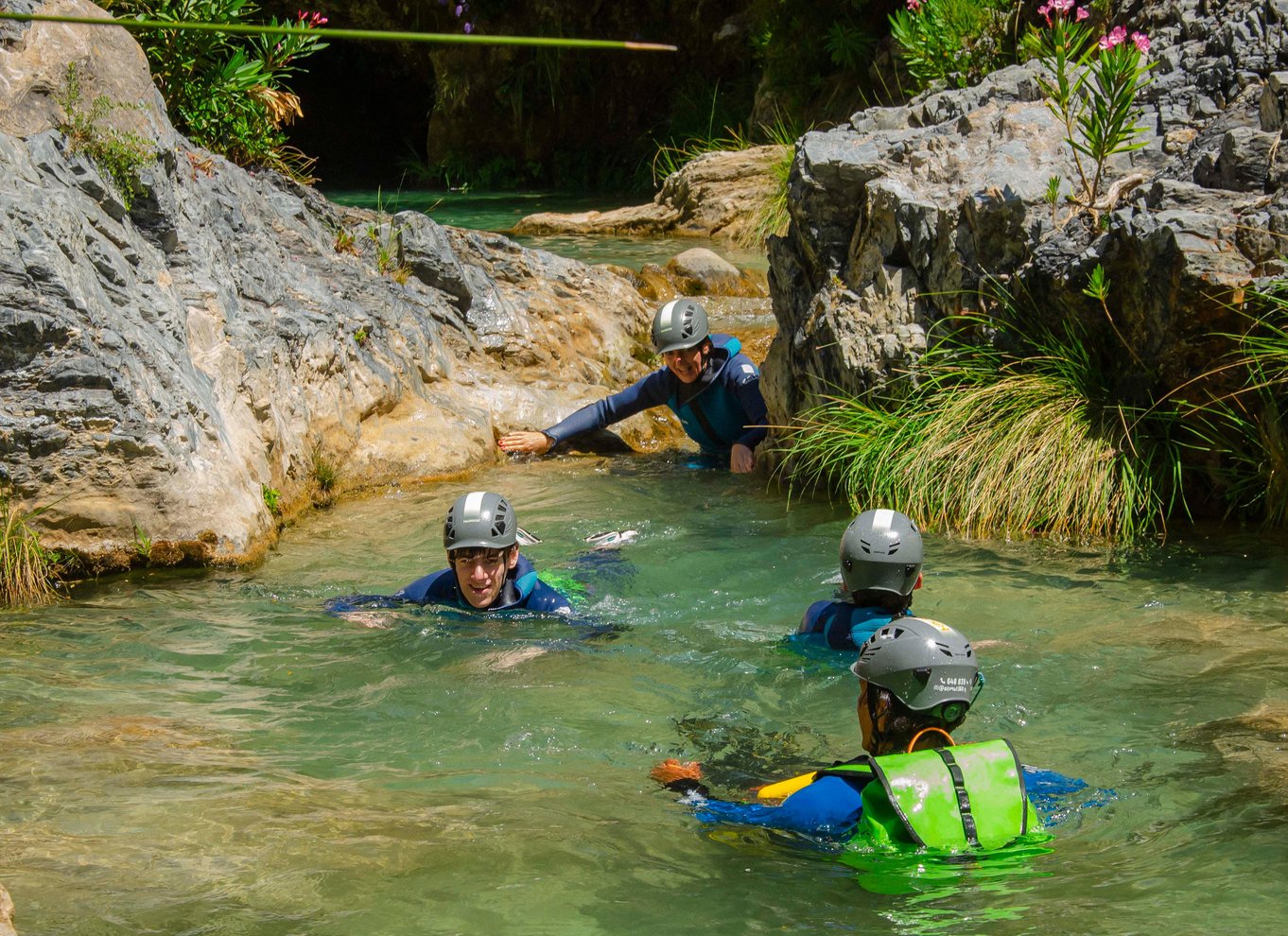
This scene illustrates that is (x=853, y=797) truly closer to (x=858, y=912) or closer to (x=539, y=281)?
(x=858, y=912)

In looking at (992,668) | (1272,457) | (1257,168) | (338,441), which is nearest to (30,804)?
(992,668)

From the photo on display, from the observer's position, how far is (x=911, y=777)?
3.54 metres

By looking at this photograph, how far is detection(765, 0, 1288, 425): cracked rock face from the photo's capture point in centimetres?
698

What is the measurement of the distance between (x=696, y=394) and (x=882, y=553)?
415cm

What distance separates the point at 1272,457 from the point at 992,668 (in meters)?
2.35

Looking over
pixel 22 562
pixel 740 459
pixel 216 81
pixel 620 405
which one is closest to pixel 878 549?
pixel 740 459

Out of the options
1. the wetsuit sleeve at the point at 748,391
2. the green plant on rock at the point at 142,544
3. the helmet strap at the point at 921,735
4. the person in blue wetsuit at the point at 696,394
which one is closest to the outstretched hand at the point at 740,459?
the person in blue wetsuit at the point at 696,394

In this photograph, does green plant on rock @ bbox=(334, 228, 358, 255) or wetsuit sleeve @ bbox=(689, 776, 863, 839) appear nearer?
wetsuit sleeve @ bbox=(689, 776, 863, 839)

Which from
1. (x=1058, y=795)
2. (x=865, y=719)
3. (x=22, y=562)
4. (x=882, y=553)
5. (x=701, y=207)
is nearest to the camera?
(x=865, y=719)

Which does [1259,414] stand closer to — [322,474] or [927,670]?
[927,670]

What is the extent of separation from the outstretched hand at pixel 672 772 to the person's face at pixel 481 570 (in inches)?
Result: 73.2

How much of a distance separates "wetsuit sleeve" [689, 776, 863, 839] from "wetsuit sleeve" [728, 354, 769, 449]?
209 inches

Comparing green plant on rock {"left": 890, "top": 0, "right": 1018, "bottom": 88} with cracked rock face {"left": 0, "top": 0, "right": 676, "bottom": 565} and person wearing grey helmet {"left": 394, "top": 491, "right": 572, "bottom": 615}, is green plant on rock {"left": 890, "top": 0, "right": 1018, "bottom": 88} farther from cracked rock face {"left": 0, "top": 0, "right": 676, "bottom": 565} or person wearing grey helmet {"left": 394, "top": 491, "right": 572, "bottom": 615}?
person wearing grey helmet {"left": 394, "top": 491, "right": 572, "bottom": 615}

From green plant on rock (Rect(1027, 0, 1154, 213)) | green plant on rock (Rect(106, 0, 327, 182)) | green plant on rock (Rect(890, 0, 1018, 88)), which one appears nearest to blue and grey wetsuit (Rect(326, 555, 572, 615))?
green plant on rock (Rect(1027, 0, 1154, 213))
